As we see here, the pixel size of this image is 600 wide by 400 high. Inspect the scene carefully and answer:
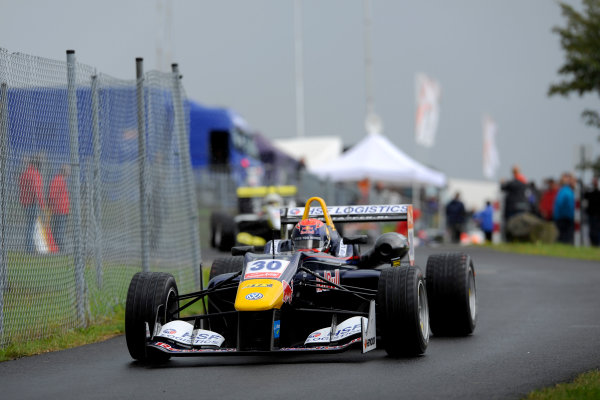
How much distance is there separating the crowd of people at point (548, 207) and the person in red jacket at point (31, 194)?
17222 mm

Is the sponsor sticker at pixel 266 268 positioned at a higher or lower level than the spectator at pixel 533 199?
lower

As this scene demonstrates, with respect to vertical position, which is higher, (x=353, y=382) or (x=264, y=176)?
(x=264, y=176)

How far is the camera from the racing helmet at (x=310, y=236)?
10484 mm

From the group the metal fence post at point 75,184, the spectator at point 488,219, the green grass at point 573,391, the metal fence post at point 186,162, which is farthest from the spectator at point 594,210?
the green grass at point 573,391

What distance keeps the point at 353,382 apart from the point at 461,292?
3051 millimetres

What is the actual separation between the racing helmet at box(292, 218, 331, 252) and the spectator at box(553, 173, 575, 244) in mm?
16276

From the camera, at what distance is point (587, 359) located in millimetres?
9109

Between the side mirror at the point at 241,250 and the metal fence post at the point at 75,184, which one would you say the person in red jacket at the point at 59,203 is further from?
the side mirror at the point at 241,250

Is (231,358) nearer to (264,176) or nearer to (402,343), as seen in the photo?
(402,343)

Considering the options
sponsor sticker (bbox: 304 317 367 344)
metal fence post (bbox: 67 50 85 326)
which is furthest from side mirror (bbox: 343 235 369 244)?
metal fence post (bbox: 67 50 85 326)

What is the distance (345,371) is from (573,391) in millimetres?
1886

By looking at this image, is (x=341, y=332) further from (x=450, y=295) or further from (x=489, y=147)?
(x=489, y=147)

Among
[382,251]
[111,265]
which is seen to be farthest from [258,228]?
[382,251]

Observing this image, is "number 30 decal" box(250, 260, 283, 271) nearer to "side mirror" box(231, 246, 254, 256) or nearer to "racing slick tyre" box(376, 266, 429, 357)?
"side mirror" box(231, 246, 254, 256)
